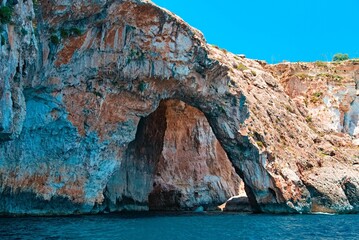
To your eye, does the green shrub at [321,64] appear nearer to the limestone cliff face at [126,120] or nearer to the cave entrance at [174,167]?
the limestone cliff face at [126,120]

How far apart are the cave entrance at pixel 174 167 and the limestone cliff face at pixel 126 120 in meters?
0.18

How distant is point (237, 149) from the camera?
45812 mm

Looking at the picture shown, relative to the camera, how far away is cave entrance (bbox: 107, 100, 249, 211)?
49.3 m

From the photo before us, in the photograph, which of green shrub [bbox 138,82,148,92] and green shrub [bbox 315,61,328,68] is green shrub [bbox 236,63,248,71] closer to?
green shrub [bbox 315,61,328,68]

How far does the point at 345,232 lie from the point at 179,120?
3291cm

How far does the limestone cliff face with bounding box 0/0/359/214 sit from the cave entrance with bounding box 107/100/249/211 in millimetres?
182

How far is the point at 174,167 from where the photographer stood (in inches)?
2276

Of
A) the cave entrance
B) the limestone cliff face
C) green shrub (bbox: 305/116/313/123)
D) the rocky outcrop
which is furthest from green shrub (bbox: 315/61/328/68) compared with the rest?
the cave entrance

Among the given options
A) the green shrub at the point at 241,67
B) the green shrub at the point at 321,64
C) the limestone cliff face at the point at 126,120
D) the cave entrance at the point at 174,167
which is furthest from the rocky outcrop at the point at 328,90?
the cave entrance at the point at 174,167

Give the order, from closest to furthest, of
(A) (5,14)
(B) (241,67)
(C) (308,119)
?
(A) (5,14) → (C) (308,119) → (B) (241,67)

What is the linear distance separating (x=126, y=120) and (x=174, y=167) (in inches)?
743

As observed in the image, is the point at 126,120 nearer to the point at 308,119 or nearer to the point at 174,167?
the point at 174,167

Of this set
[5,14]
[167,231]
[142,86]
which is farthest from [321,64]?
[5,14]

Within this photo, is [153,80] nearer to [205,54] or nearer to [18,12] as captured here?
[205,54]
